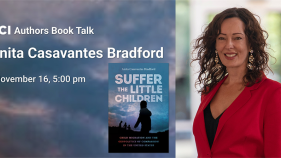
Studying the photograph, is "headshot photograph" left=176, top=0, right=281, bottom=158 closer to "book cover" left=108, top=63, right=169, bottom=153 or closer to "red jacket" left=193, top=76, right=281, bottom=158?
"red jacket" left=193, top=76, right=281, bottom=158

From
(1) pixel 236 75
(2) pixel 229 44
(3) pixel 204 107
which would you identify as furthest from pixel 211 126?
(2) pixel 229 44

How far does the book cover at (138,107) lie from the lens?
2.67 meters

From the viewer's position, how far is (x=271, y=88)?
1302mm

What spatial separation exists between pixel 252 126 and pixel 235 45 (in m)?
0.43

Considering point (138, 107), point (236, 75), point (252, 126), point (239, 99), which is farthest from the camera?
point (138, 107)

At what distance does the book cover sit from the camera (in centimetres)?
267

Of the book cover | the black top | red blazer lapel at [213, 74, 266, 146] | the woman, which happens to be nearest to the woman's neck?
the woman

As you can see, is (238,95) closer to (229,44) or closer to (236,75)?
(236,75)

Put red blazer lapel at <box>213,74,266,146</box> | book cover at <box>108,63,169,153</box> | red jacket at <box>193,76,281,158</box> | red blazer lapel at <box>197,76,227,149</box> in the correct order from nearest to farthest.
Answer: red jacket at <box>193,76,281,158</box>
red blazer lapel at <box>213,74,266,146</box>
red blazer lapel at <box>197,76,227,149</box>
book cover at <box>108,63,169,153</box>

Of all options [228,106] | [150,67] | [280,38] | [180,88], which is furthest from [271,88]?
[280,38]

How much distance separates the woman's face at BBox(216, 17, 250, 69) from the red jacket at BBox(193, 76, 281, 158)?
155mm

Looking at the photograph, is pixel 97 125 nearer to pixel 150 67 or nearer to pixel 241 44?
pixel 150 67

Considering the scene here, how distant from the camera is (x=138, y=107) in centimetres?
270

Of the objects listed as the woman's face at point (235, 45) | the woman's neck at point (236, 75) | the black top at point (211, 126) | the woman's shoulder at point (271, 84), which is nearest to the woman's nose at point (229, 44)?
the woman's face at point (235, 45)
